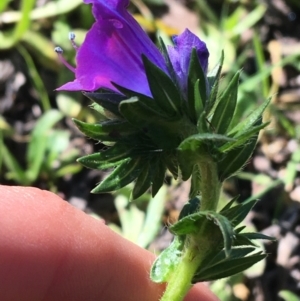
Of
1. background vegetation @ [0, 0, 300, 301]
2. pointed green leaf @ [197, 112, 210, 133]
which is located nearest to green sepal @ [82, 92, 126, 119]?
pointed green leaf @ [197, 112, 210, 133]

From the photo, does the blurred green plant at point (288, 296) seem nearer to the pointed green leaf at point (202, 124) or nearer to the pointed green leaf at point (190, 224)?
the pointed green leaf at point (190, 224)

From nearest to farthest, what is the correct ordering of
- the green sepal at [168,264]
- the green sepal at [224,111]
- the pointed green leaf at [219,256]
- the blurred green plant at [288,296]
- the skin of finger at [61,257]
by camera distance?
the green sepal at [224,111], the pointed green leaf at [219,256], the green sepal at [168,264], the skin of finger at [61,257], the blurred green plant at [288,296]

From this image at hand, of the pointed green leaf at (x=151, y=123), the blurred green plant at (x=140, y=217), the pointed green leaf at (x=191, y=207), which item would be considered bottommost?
the blurred green plant at (x=140, y=217)

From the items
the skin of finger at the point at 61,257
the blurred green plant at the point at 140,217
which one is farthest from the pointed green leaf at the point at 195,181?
the blurred green plant at the point at 140,217

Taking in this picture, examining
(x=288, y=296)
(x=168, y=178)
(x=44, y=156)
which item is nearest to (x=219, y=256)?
(x=288, y=296)

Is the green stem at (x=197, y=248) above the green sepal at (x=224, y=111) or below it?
below

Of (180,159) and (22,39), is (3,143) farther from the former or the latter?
(180,159)

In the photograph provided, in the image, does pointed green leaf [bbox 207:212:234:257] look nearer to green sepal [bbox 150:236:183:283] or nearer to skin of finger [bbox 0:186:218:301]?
green sepal [bbox 150:236:183:283]
